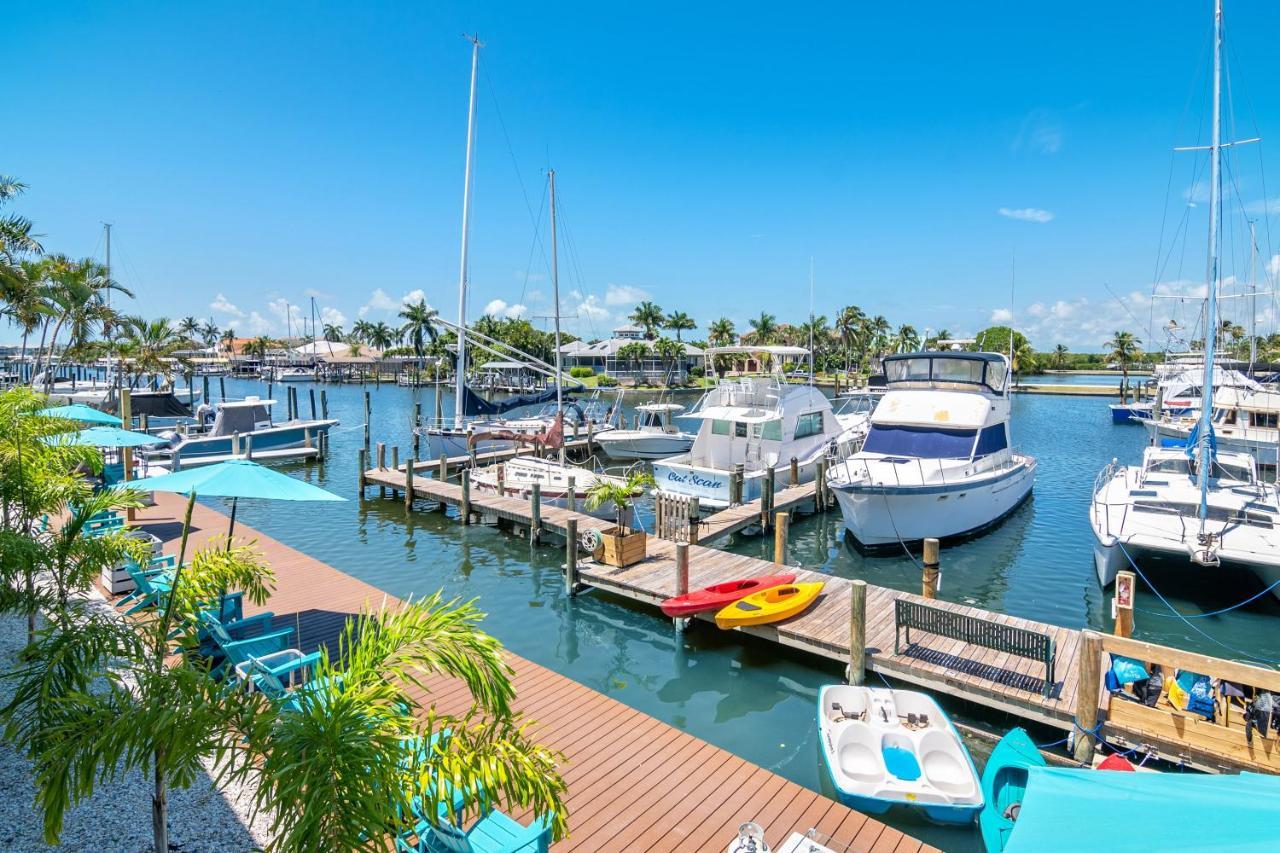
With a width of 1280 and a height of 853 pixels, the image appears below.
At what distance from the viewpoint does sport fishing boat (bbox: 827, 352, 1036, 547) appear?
17.5m

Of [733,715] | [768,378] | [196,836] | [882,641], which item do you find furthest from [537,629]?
[768,378]

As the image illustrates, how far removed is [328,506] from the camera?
2442cm

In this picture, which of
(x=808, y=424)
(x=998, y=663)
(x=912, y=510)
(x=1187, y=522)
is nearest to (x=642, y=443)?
(x=808, y=424)

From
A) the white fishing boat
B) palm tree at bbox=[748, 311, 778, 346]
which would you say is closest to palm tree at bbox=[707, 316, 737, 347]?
palm tree at bbox=[748, 311, 778, 346]

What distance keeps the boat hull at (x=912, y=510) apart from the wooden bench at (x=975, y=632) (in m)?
6.84

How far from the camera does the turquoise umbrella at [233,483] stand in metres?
7.02

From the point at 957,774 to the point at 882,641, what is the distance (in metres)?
3.03

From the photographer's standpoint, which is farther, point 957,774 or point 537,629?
point 537,629

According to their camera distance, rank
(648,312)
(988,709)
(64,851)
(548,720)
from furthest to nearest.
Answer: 1. (648,312)
2. (988,709)
3. (548,720)
4. (64,851)

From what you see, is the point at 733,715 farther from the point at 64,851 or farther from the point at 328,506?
the point at 328,506

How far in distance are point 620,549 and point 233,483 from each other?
847 centimetres

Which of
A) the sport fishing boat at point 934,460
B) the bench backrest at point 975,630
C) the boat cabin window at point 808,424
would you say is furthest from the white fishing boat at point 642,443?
the bench backrest at point 975,630

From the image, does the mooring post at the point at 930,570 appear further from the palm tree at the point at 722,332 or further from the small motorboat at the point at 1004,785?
the palm tree at the point at 722,332

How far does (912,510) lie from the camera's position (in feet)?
57.5
